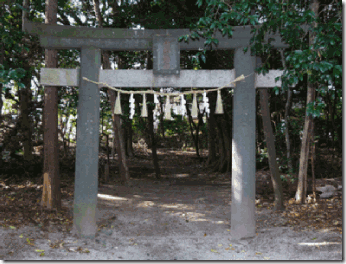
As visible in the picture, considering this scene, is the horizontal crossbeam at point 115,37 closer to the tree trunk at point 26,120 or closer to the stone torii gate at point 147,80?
the stone torii gate at point 147,80

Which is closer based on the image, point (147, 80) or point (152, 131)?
point (147, 80)

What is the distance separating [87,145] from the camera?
487cm

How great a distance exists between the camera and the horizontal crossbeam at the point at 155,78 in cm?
482

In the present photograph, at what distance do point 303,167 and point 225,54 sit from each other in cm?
491

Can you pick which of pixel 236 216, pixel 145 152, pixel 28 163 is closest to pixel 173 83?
pixel 236 216

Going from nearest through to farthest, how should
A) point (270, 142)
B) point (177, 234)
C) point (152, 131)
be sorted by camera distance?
point (177, 234)
point (270, 142)
point (152, 131)

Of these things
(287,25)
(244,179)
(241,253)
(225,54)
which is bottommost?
(241,253)

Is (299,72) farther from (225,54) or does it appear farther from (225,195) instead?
(225,54)

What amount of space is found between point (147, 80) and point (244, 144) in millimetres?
1937

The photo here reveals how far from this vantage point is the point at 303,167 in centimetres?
625

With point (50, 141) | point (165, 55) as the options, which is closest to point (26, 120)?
point (50, 141)

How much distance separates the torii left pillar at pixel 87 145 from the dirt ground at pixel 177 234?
1.11 feet

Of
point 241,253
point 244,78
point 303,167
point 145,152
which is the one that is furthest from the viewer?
point 145,152

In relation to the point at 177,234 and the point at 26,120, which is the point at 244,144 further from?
the point at 26,120
